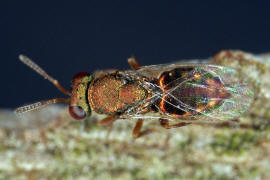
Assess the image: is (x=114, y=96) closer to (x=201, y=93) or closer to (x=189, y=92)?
(x=189, y=92)

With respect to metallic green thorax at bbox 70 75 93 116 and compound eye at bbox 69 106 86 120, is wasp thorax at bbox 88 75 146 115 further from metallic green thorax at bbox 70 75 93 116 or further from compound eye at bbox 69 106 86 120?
compound eye at bbox 69 106 86 120

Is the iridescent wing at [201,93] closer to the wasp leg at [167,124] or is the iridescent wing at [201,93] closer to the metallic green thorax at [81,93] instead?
the wasp leg at [167,124]

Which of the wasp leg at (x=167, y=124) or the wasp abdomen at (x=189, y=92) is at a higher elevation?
A: the wasp abdomen at (x=189, y=92)

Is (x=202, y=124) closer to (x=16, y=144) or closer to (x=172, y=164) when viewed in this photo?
(x=172, y=164)

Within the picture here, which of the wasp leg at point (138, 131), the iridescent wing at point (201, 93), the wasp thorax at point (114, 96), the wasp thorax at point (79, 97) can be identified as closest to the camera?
the iridescent wing at point (201, 93)

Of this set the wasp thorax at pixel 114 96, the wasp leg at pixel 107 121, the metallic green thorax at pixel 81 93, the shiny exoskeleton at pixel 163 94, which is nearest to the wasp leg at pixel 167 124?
the shiny exoskeleton at pixel 163 94

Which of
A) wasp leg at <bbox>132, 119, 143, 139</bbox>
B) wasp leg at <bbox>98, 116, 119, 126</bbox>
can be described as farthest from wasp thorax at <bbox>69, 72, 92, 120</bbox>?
wasp leg at <bbox>132, 119, 143, 139</bbox>
